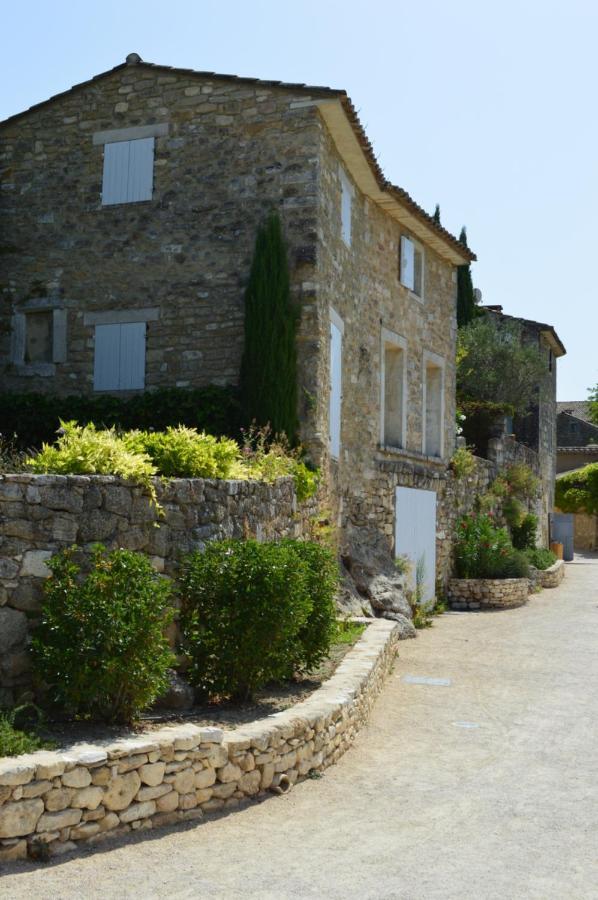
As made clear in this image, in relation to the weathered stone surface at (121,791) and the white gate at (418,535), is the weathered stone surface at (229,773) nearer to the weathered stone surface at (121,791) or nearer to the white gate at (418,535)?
the weathered stone surface at (121,791)

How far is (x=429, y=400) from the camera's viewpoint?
708 inches

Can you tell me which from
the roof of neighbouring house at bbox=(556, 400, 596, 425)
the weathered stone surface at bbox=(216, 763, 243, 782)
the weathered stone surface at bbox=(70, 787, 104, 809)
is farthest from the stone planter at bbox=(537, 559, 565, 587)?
the roof of neighbouring house at bbox=(556, 400, 596, 425)

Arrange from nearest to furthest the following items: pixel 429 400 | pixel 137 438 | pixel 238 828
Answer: pixel 238 828, pixel 137 438, pixel 429 400

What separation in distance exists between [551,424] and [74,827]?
27.4 metres

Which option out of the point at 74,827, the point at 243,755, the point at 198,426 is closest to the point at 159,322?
the point at 198,426

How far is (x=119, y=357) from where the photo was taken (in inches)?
524

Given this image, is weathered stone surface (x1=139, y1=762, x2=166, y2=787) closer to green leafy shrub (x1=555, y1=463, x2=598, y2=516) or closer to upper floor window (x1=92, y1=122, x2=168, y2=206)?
upper floor window (x1=92, y1=122, x2=168, y2=206)

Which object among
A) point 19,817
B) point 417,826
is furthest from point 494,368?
point 19,817

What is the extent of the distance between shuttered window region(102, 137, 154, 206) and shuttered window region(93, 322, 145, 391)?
6.11 ft

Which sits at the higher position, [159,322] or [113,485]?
[159,322]

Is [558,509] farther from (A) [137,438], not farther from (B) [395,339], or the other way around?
(A) [137,438]

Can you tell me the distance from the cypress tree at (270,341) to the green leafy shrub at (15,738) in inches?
260

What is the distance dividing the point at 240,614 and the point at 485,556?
38.8ft

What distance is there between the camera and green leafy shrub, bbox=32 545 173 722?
5898 mm
